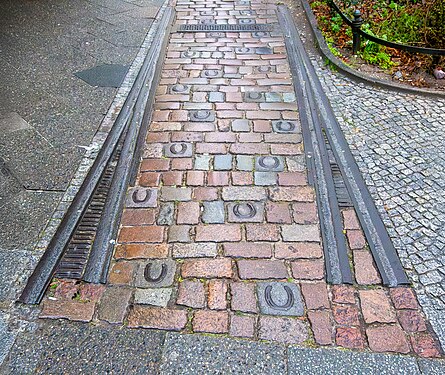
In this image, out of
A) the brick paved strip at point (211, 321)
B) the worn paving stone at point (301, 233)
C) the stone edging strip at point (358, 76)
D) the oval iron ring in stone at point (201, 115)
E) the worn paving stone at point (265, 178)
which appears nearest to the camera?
the brick paved strip at point (211, 321)

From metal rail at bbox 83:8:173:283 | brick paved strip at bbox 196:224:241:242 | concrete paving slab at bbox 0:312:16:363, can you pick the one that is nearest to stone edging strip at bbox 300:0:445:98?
metal rail at bbox 83:8:173:283

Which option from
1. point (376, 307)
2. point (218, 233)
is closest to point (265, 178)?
point (218, 233)

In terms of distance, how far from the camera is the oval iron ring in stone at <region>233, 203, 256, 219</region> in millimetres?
3324

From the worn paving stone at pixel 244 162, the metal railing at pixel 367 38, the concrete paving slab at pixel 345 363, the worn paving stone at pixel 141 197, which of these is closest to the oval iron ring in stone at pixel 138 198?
the worn paving stone at pixel 141 197

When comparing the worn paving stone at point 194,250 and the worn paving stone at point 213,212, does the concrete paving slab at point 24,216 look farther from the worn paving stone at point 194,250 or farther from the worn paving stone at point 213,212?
the worn paving stone at point 213,212

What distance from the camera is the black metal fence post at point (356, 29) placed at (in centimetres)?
546

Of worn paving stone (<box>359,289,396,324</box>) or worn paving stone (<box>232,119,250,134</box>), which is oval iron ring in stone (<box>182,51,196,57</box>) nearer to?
worn paving stone (<box>232,119,250,134</box>)

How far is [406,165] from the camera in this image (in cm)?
374

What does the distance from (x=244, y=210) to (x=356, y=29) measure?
11.2 feet

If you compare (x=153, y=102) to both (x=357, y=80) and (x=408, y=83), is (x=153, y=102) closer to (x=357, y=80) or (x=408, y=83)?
(x=357, y=80)

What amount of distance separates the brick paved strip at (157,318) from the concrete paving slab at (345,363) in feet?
2.13

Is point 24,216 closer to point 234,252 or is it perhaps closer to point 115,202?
point 115,202

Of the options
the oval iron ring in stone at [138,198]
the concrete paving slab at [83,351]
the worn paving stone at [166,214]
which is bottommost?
the oval iron ring in stone at [138,198]

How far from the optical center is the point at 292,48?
6094mm
